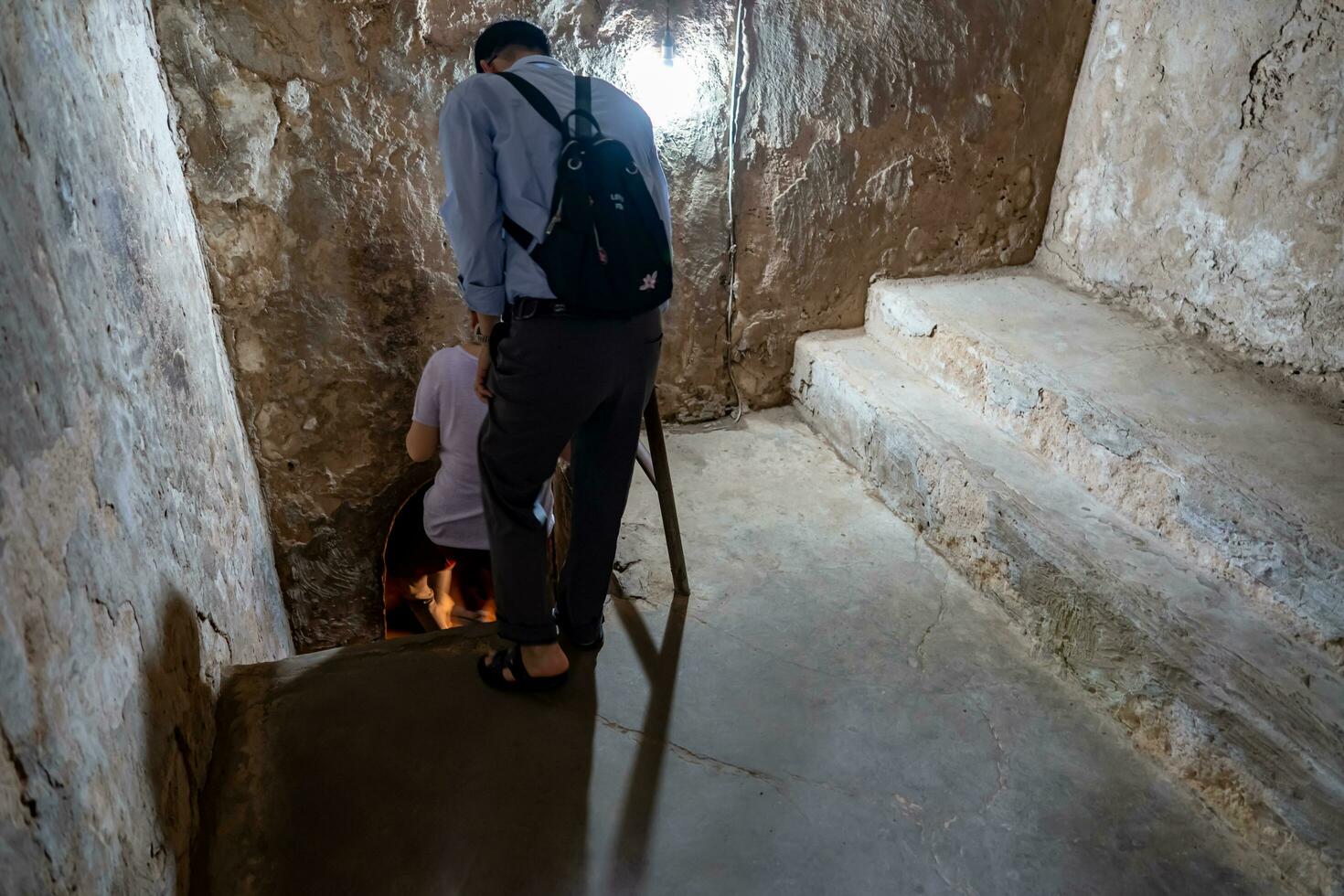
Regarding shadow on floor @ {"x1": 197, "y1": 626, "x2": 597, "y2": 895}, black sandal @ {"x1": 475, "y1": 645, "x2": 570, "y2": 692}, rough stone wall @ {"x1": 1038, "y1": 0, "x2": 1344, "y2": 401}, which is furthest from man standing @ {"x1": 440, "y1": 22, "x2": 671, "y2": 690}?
rough stone wall @ {"x1": 1038, "y1": 0, "x2": 1344, "y2": 401}

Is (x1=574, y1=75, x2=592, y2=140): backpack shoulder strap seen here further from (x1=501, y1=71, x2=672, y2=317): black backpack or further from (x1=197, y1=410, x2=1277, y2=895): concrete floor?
(x1=197, y1=410, x2=1277, y2=895): concrete floor

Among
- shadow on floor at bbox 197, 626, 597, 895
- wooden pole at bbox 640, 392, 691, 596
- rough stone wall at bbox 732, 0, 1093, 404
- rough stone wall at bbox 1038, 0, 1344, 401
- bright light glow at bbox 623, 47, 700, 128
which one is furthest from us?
rough stone wall at bbox 732, 0, 1093, 404

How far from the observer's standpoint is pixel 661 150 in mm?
Answer: 2820

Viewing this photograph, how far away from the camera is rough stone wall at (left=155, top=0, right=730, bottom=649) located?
2.38 meters

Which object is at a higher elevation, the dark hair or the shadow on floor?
the dark hair

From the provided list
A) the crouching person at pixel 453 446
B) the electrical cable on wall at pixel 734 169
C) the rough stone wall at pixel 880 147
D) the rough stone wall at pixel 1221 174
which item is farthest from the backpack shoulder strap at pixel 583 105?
the rough stone wall at pixel 1221 174

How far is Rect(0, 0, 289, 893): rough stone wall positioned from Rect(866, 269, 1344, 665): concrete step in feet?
6.88

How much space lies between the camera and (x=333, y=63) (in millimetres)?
2414

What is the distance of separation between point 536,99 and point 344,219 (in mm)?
1296

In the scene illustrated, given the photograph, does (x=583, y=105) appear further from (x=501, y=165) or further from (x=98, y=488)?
(x=98, y=488)

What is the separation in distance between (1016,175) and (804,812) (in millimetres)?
2516

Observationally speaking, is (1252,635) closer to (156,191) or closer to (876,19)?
(876,19)

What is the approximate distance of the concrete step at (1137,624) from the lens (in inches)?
61.2

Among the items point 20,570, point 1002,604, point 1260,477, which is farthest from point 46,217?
point 1260,477
